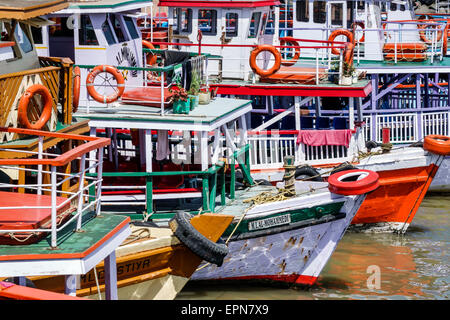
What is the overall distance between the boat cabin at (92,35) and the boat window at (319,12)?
32.6 feet

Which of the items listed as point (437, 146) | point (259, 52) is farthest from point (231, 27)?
point (437, 146)

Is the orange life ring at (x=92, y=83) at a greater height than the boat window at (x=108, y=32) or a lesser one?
lesser

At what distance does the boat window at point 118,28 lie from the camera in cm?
1523

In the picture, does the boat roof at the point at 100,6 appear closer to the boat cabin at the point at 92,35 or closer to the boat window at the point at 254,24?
the boat cabin at the point at 92,35

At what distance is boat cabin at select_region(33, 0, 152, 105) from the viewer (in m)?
14.7

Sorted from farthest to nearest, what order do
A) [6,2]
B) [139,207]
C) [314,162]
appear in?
[314,162] < [139,207] < [6,2]

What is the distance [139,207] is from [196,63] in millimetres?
2767

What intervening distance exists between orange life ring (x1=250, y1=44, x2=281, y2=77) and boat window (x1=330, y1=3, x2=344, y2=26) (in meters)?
6.33

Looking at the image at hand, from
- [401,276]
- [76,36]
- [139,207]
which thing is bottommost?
[401,276]

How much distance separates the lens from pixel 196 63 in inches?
573

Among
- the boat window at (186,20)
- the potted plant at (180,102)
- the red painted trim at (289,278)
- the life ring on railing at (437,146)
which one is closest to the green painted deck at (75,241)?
the potted plant at (180,102)

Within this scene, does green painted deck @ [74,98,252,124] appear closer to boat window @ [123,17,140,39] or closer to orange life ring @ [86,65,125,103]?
orange life ring @ [86,65,125,103]
